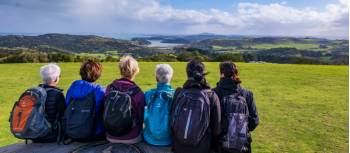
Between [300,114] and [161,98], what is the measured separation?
6.74 metres

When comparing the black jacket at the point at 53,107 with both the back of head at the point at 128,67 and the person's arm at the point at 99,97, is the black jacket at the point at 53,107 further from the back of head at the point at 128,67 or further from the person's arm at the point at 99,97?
the back of head at the point at 128,67

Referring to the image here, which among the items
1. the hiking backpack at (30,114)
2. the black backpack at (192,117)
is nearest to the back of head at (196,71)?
the black backpack at (192,117)

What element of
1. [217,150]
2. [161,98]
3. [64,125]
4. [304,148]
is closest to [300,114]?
[304,148]

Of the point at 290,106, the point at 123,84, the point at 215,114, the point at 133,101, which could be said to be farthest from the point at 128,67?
the point at 290,106

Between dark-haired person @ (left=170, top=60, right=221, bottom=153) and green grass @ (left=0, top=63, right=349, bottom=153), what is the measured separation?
2555 millimetres

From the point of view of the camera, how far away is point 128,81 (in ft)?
16.8

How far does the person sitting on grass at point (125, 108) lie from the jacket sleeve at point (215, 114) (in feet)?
3.71

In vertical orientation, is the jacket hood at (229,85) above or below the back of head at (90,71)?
below

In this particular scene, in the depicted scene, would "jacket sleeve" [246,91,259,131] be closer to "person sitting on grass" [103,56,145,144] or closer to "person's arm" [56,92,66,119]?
"person sitting on grass" [103,56,145,144]

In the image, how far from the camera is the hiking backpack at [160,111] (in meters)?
5.06

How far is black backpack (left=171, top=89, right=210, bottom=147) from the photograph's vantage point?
466 centimetres

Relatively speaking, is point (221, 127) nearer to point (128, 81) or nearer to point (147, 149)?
point (147, 149)

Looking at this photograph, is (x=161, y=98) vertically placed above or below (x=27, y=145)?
above

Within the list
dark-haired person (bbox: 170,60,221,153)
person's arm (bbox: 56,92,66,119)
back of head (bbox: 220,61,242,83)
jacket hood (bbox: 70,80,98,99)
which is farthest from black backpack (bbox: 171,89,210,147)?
person's arm (bbox: 56,92,66,119)
